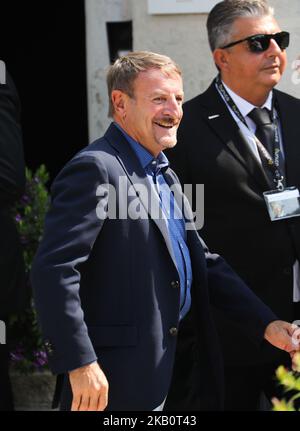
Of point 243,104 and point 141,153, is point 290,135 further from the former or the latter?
point 141,153

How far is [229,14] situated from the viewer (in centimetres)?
394

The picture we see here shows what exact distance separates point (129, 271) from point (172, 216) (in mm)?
306

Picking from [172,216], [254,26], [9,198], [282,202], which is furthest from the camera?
[9,198]

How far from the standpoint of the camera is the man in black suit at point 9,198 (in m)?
4.14

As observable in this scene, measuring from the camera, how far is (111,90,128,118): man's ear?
3.09 m

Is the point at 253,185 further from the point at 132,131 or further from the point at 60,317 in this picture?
the point at 60,317

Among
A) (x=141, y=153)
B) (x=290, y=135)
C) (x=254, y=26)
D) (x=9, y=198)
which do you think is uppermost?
(x=254, y=26)

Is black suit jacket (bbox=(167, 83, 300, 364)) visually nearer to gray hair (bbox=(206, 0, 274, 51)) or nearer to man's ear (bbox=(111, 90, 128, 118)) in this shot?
gray hair (bbox=(206, 0, 274, 51))

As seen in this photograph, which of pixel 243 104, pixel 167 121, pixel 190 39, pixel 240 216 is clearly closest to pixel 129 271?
pixel 167 121

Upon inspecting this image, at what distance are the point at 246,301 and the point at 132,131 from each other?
73 cm

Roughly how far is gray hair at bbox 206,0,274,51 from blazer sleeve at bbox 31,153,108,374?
1.32m

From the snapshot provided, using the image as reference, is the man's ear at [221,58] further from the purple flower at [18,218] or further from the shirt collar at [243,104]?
the purple flower at [18,218]

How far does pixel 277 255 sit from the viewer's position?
3816 mm

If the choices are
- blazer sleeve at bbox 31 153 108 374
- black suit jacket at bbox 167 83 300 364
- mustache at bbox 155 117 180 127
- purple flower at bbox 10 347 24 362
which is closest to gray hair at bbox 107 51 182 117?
mustache at bbox 155 117 180 127
